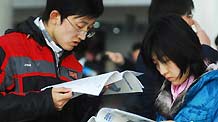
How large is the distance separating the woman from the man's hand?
366 mm

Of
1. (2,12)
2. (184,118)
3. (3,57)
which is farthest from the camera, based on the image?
(2,12)

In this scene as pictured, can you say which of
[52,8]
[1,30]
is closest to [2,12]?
[1,30]

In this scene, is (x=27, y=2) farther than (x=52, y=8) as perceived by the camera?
Yes

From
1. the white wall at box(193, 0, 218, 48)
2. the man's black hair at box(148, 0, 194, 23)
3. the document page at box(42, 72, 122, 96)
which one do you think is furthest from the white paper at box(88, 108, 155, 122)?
the white wall at box(193, 0, 218, 48)

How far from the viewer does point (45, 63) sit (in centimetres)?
229

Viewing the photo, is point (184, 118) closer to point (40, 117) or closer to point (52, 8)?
point (40, 117)

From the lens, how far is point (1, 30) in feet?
17.7

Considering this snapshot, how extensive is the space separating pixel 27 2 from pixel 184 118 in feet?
38.6

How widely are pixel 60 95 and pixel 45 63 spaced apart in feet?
0.78

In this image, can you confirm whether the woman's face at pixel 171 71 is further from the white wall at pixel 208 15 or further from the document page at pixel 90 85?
the white wall at pixel 208 15

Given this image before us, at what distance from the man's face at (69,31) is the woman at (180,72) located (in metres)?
0.33

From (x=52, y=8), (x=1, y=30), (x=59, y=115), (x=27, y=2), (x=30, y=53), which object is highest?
(x=52, y=8)

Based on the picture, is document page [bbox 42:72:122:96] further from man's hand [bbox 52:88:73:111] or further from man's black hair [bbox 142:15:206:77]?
man's black hair [bbox 142:15:206:77]

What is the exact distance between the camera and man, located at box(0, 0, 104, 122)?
213 centimetres
